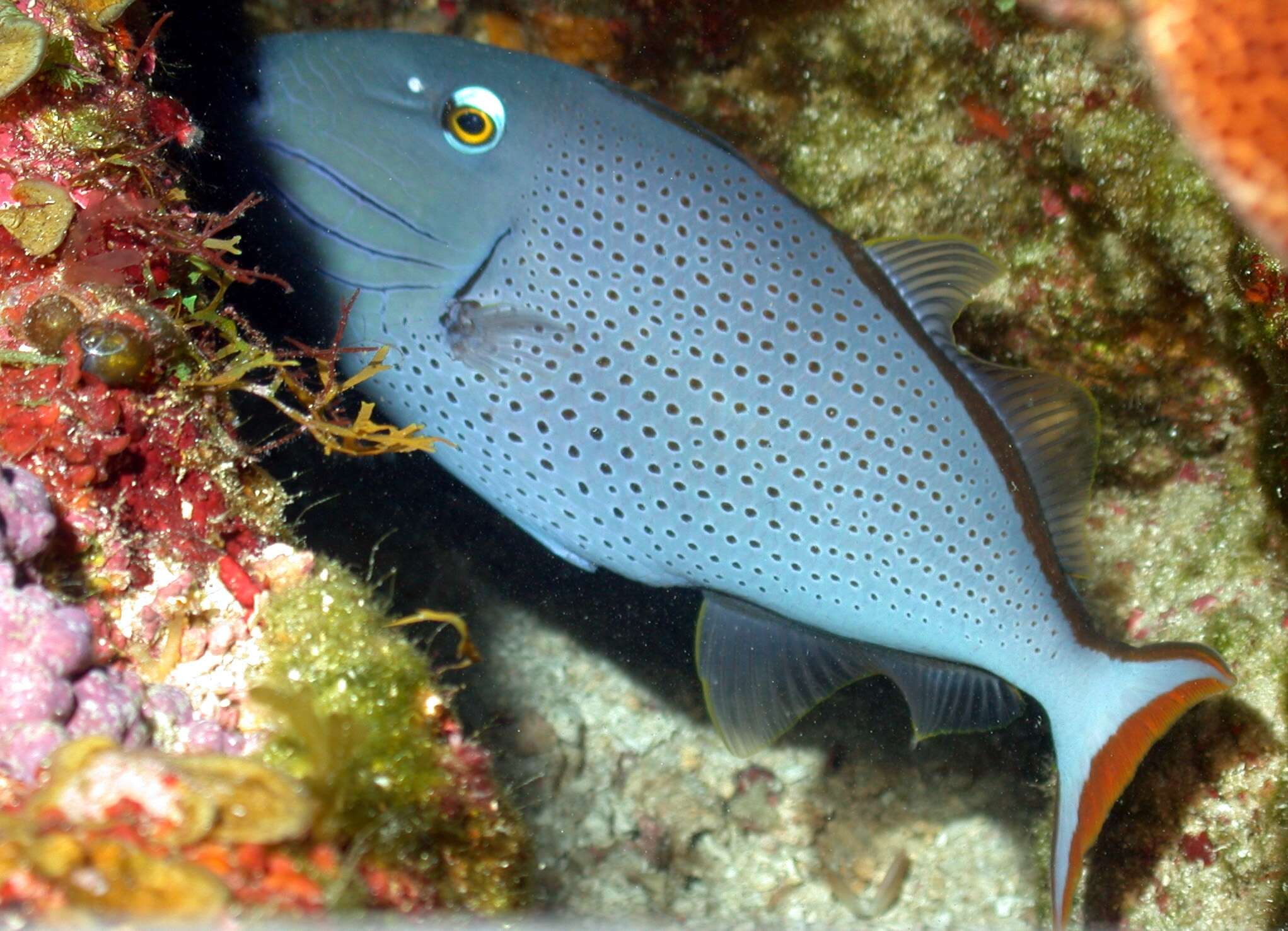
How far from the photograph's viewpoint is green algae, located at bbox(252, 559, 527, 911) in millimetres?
1681

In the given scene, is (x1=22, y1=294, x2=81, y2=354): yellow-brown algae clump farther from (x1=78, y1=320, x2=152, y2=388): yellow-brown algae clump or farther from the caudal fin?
the caudal fin

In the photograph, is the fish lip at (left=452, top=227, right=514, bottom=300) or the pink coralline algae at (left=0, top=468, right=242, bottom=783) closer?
the pink coralline algae at (left=0, top=468, right=242, bottom=783)

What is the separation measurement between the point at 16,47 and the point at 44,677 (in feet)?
4.46

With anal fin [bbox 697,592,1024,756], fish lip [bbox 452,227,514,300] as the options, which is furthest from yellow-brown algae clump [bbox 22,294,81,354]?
anal fin [bbox 697,592,1024,756]

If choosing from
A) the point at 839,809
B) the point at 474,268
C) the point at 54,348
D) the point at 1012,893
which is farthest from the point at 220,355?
the point at 1012,893

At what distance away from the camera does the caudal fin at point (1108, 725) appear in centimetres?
279

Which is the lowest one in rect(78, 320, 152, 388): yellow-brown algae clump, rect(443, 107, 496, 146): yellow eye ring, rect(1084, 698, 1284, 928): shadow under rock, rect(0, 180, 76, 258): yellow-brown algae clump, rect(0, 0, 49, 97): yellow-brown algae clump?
rect(1084, 698, 1284, 928): shadow under rock

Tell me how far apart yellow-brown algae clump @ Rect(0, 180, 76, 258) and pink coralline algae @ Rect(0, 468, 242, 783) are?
636mm

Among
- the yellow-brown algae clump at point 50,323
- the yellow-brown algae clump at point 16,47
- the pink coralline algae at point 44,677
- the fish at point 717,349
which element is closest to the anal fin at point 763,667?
the fish at point 717,349

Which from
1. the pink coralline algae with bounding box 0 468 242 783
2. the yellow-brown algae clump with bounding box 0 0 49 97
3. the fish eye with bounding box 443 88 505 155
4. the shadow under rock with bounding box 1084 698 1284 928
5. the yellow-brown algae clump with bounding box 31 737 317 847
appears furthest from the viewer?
the shadow under rock with bounding box 1084 698 1284 928

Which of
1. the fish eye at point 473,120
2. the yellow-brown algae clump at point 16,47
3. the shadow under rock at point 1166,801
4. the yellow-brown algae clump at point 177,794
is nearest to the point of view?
the yellow-brown algae clump at point 177,794

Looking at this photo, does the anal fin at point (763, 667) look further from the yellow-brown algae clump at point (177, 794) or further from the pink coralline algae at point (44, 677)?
the yellow-brown algae clump at point (177, 794)

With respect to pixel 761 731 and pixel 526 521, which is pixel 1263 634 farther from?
pixel 526 521

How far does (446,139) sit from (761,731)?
2.44 metres
